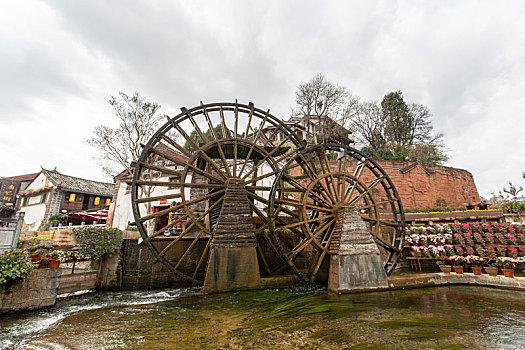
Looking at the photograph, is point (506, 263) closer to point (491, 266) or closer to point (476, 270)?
point (491, 266)

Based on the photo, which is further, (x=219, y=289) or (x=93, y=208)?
(x=93, y=208)

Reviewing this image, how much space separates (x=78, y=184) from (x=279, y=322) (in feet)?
87.1

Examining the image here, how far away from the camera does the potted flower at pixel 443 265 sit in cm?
852

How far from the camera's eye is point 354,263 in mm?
7281

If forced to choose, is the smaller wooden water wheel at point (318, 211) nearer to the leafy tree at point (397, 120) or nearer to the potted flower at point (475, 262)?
the potted flower at point (475, 262)

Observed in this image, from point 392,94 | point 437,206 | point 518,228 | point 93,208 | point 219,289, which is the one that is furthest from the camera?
point 392,94

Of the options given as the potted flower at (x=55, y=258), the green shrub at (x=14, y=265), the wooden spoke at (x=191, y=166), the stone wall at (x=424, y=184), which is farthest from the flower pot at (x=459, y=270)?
the green shrub at (x=14, y=265)

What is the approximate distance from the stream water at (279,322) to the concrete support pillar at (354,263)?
39cm

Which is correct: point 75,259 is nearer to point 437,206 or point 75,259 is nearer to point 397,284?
point 397,284

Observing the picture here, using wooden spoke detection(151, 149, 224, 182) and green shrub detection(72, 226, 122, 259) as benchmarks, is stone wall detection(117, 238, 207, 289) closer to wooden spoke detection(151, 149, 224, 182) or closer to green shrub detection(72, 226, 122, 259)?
green shrub detection(72, 226, 122, 259)

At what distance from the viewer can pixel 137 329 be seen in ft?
14.8

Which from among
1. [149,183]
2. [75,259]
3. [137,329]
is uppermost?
[149,183]

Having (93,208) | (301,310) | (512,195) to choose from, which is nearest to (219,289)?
(301,310)

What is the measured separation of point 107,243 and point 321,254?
275 inches
